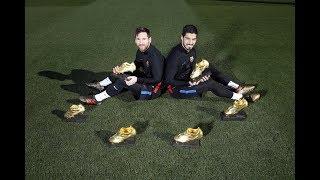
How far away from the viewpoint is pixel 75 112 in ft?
21.0

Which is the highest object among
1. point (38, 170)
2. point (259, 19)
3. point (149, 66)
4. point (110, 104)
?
point (259, 19)

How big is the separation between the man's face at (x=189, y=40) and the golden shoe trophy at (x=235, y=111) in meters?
1.31

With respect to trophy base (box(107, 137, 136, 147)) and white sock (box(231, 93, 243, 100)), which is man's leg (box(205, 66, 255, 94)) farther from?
trophy base (box(107, 137, 136, 147))

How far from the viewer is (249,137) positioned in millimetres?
5922

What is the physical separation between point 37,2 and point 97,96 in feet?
46.1

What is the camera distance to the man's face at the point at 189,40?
6482 millimetres

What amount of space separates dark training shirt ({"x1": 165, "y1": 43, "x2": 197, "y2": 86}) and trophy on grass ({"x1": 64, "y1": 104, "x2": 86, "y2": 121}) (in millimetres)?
1676

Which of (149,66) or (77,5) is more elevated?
(77,5)

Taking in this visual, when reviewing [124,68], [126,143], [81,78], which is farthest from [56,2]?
[126,143]

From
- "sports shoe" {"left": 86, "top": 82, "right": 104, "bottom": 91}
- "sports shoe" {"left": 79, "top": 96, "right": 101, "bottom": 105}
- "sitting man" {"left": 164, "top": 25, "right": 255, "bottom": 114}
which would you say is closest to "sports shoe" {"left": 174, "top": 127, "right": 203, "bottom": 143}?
"sitting man" {"left": 164, "top": 25, "right": 255, "bottom": 114}

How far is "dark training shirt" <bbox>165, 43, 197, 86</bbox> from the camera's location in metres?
6.76

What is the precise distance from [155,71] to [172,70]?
32 cm

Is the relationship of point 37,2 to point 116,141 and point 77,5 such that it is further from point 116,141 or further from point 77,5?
point 116,141

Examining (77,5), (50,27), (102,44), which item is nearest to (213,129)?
(102,44)
